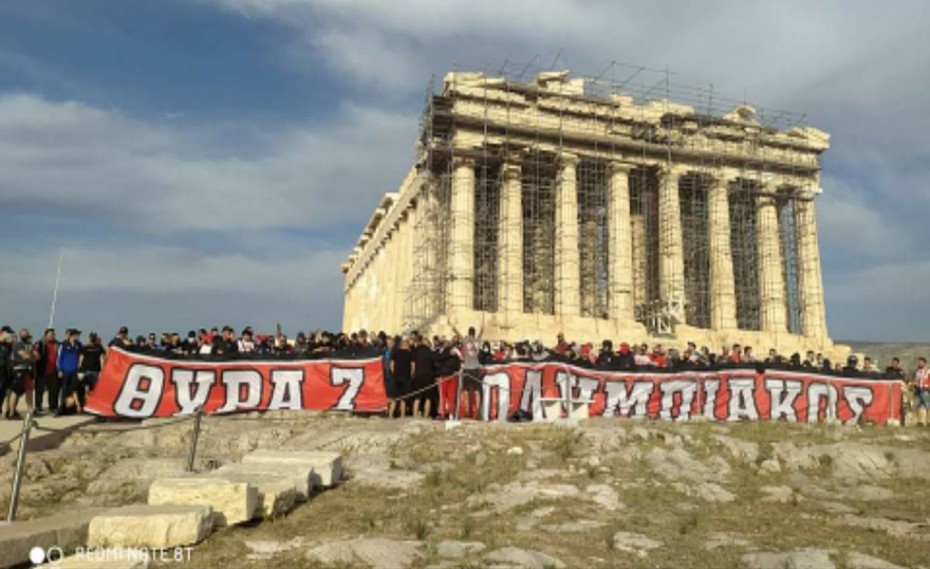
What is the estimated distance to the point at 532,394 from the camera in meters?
15.1

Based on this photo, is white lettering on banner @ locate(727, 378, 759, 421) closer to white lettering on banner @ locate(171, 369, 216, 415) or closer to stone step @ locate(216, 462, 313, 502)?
stone step @ locate(216, 462, 313, 502)

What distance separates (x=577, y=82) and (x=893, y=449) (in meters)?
25.3

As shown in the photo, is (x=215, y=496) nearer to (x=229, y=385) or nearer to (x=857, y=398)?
(x=229, y=385)

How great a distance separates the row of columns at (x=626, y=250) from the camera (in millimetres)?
31000

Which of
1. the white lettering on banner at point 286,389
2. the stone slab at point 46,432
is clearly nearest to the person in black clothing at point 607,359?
the white lettering on banner at point 286,389

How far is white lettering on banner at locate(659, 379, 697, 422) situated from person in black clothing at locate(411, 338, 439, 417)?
5.22 metres

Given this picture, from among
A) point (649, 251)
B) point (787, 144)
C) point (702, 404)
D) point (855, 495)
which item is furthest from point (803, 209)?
point (855, 495)

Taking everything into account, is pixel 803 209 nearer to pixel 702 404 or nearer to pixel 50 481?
pixel 702 404

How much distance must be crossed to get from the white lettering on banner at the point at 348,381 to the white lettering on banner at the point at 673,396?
21.6ft

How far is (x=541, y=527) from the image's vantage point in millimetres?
7680

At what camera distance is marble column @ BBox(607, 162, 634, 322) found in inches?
1280

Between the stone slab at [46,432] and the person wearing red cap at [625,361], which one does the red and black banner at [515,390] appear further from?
the stone slab at [46,432]

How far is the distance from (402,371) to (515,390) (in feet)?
7.93

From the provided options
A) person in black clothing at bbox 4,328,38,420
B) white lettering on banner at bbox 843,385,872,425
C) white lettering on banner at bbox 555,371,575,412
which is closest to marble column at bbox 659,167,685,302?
white lettering on banner at bbox 843,385,872,425
